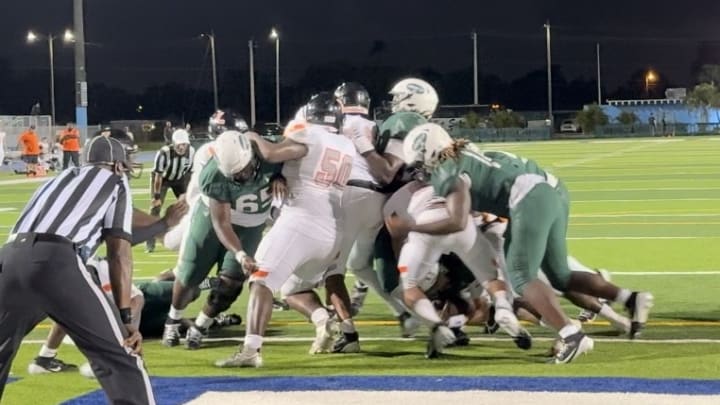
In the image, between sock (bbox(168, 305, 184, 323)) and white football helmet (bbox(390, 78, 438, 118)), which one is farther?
sock (bbox(168, 305, 184, 323))

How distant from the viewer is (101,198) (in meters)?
5.28

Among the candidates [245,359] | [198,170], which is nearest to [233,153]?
[245,359]

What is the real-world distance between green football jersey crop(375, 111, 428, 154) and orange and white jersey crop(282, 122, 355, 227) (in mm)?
579

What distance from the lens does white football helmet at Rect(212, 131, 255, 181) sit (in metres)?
7.56

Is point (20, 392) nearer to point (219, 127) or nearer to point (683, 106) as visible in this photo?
point (219, 127)

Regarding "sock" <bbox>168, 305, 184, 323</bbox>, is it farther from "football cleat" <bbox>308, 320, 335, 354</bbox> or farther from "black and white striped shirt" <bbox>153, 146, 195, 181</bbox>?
"black and white striped shirt" <bbox>153, 146, 195, 181</bbox>

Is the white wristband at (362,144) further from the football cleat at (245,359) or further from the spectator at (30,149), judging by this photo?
the spectator at (30,149)

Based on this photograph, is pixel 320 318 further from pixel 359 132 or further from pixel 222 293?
pixel 359 132

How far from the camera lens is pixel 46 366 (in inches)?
295

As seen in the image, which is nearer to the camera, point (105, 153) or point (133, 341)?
point (133, 341)

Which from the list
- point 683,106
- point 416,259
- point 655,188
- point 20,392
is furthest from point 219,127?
point 683,106

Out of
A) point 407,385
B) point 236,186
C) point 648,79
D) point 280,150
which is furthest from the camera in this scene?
point 648,79

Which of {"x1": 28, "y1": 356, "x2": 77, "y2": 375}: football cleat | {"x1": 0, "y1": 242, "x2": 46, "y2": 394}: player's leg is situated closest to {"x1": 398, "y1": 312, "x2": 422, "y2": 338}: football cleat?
{"x1": 28, "y1": 356, "x2": 77, "y2": 375}: football cleat

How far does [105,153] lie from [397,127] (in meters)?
3.07
